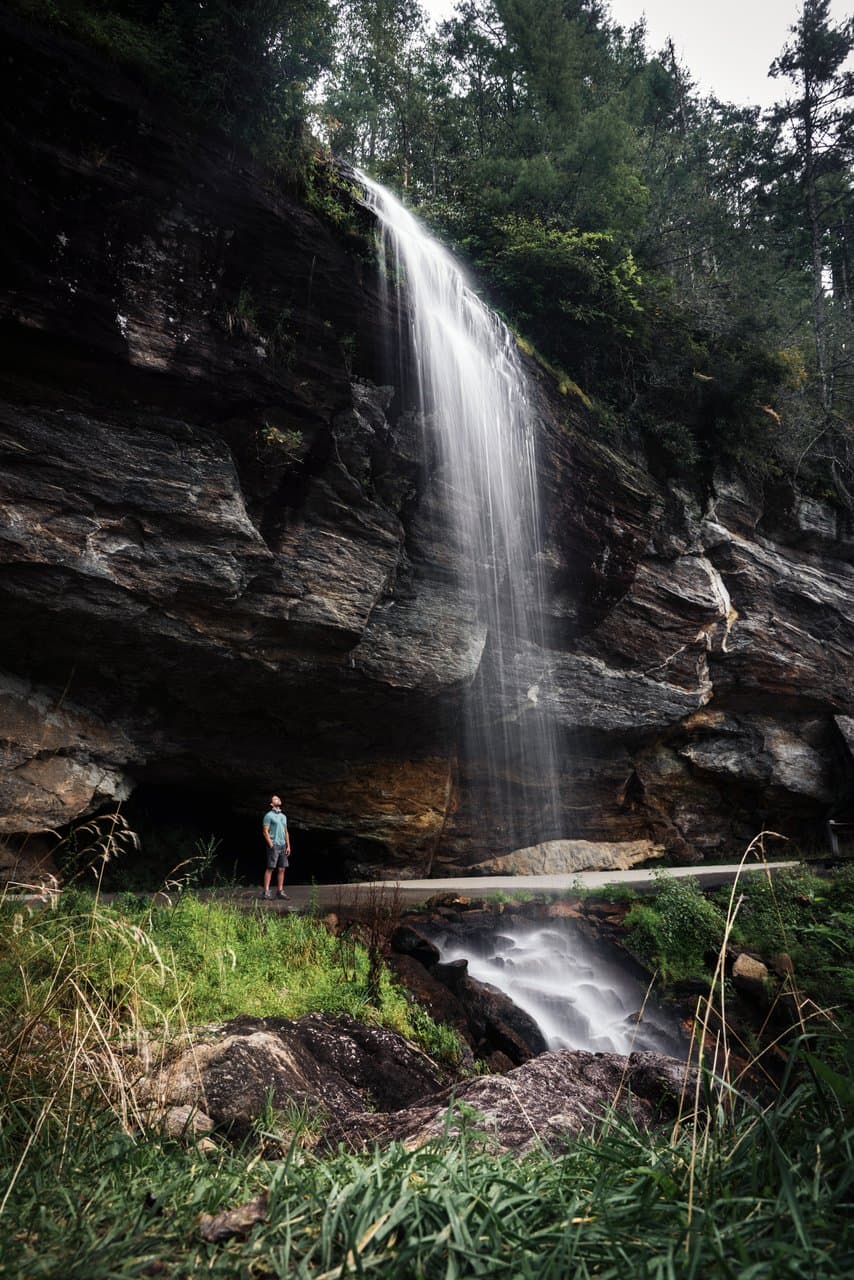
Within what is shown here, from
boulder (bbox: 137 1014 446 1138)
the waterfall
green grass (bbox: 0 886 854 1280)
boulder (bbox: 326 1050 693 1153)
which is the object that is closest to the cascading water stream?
the waterfall

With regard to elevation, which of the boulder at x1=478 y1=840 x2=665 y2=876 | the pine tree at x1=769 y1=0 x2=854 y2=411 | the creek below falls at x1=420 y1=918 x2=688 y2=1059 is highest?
the pine tree at x1=769 y1=0 x2=854 y2=411

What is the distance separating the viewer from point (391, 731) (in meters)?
12.6

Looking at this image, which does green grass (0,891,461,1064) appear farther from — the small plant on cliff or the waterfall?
the waterfall

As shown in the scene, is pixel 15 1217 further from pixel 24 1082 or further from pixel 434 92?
pixel 434 92

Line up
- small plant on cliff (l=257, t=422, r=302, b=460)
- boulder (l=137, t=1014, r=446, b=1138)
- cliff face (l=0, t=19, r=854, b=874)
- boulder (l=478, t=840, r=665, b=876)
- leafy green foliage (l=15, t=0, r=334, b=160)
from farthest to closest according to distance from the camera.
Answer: boulder (l=478, t=840, r=665, b=876) → small plant on cliff (l=257, t=422, r=302, b=460) → cliff face (l=0, t=19, r=854, b=874) → leafy green foliage (l=15, t=0, r=334, b=160) → boulder (l=137, t=1014, r=446, b=1138)

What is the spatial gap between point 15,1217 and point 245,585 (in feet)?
27.4

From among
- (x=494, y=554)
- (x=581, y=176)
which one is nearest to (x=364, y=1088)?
(x=494, y=554)

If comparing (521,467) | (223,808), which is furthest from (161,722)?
(521,467)

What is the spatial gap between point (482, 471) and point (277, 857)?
7184mm

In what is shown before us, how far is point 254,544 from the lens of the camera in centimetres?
923

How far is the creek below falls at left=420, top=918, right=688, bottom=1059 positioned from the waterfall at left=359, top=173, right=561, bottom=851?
463 cm

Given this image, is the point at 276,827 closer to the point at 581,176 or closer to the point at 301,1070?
the point at 301,1070

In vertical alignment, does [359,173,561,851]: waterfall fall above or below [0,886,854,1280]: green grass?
above

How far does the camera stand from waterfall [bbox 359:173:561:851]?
35.8 ft
